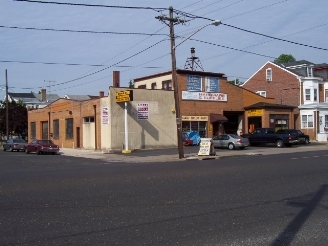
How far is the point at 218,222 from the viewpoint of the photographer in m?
8.48

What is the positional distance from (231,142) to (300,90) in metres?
19.9

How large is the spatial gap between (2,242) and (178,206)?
13.8 feet

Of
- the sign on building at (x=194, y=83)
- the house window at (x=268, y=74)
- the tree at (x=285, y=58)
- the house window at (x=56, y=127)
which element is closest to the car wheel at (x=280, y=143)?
the sign on building at (x=194, y=83)

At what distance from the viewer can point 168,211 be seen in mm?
9523

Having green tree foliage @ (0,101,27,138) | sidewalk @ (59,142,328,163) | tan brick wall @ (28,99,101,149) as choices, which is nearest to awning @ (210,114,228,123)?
sidewalk @ (59,142,328,163)

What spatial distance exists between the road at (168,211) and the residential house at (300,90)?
1356 inches

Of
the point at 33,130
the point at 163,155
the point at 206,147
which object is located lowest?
the point at 163,155

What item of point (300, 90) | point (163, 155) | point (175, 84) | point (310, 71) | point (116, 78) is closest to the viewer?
point (175, 84)

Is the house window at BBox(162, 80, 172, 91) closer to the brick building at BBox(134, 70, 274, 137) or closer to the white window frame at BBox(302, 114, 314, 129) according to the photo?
the brick building at BBox(134, 70, 274, 137)

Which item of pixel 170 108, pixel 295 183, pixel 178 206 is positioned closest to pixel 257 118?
pixel 170 108

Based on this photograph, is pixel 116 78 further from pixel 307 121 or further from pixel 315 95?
pixel 315 95

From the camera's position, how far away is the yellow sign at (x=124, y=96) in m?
36.4

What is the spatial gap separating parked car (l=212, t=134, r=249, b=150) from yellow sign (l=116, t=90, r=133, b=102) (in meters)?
8.20

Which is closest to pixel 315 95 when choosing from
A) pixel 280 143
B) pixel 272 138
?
pixel 272 138
